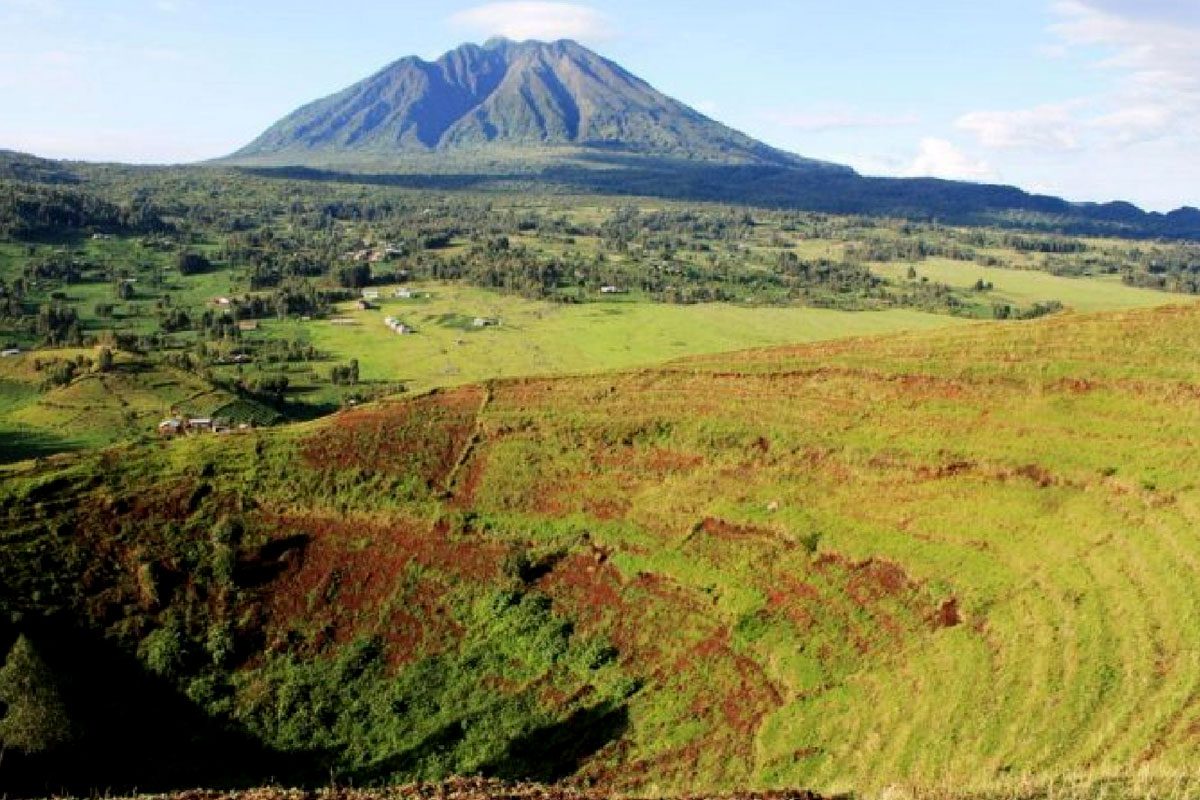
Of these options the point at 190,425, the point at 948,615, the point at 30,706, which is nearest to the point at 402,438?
the point at 30,706

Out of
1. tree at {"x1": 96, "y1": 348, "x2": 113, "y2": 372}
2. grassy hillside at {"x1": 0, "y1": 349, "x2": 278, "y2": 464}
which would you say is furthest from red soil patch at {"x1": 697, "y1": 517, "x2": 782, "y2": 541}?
tree at {"x1": 96, "y1": 348, "x2": 113, "y2": 372}

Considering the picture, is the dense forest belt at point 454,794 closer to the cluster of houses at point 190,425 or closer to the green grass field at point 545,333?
the cluster of houses at point 190,425

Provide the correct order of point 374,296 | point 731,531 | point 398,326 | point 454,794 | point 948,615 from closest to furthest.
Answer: point 454,794 < point 948,615 < point 731,531 < point 398,326 < point 374,296

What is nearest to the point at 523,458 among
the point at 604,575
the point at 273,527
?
the point at 604,575

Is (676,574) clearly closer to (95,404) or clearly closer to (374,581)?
(374,581)

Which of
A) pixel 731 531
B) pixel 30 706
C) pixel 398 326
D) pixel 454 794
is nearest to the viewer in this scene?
pixel 454 794
